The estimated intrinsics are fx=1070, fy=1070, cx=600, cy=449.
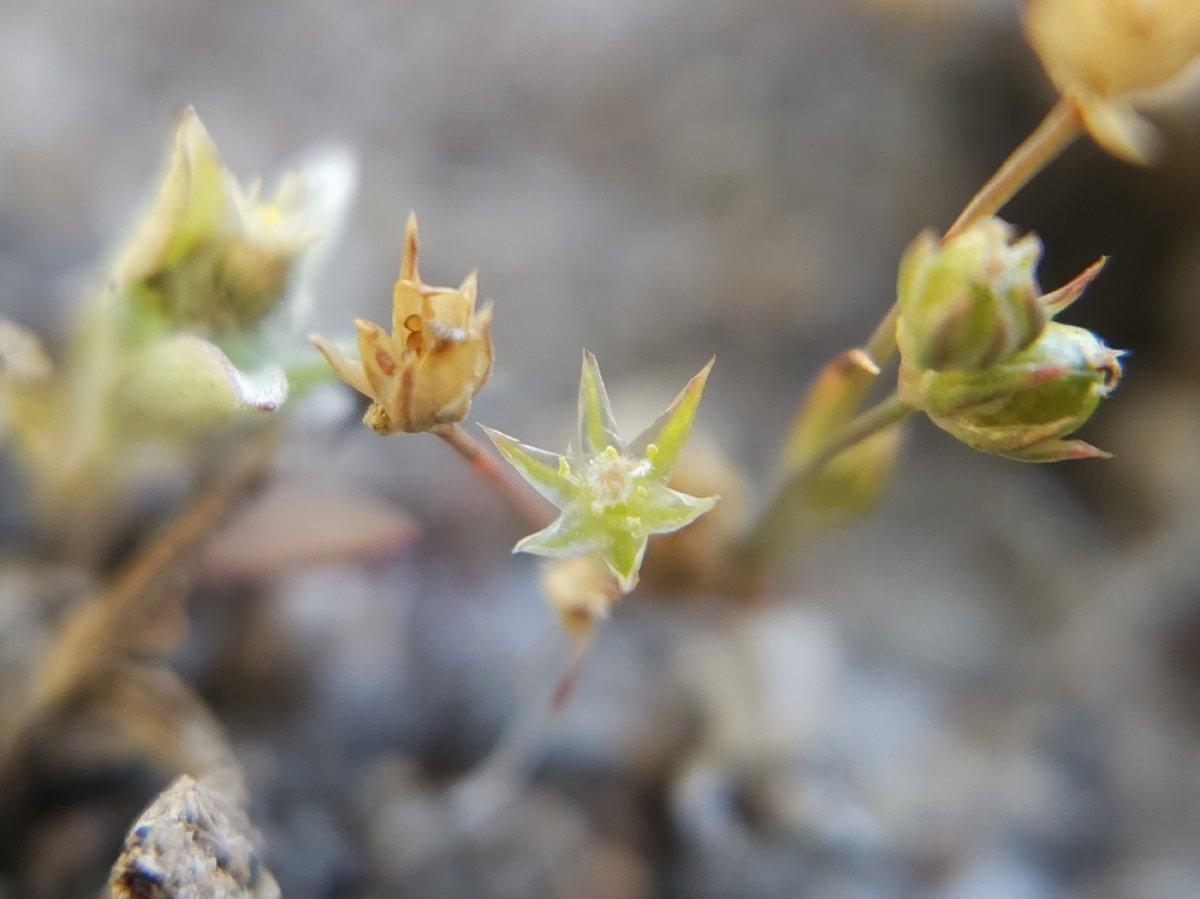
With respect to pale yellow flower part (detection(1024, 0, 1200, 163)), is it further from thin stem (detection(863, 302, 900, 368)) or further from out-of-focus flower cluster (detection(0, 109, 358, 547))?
out-of-focus flower cluster (detection(0, 109, 358, 547))

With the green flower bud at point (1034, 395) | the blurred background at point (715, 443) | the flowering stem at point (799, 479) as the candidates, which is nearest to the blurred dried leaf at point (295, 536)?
the blurred background at point (715, 443)

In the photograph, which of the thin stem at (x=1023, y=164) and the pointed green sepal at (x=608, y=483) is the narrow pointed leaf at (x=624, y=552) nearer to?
the pointed green sepal at (x=608, y=483)

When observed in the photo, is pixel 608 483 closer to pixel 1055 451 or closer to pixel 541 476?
pixel 541 476

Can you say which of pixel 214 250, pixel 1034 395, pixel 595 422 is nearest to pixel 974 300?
pixel 1034 395

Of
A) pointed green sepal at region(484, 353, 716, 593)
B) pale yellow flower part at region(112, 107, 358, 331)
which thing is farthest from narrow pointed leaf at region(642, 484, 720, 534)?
pale yellow flower part at region(112, 107, 358, 331)

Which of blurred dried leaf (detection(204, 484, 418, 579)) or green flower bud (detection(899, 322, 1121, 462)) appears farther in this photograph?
blurred dried leaf (detection(204, 484, 418, 579))

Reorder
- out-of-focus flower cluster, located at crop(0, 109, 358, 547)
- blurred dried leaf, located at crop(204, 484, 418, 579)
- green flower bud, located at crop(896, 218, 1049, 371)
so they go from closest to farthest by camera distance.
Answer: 1. green flower bud, located at crop(896, 218, 1049, 371)
2. out-of-focus flower cluster, located at crop(0, 109, 358, 547)
3. blurred dried leaf, located at crop(204, 484, 418, 579)
